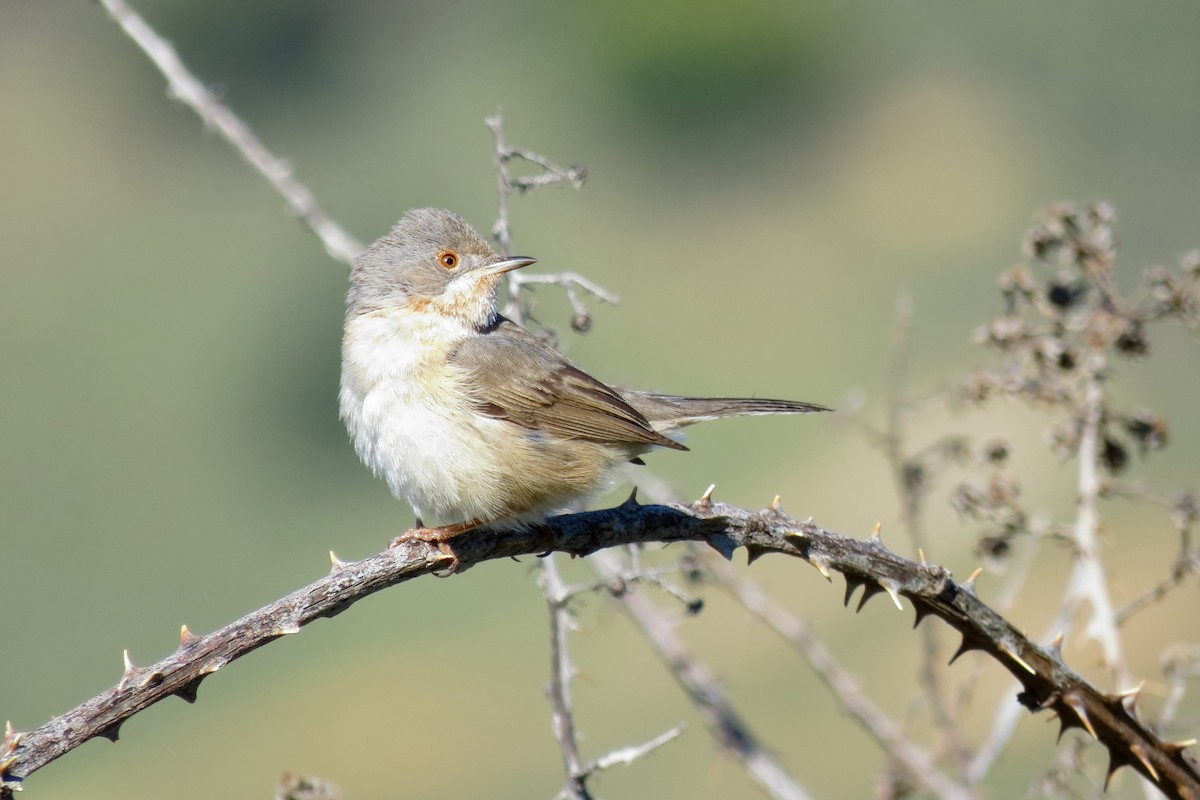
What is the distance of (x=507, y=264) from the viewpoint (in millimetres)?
4480

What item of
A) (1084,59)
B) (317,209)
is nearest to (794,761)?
(317,209)

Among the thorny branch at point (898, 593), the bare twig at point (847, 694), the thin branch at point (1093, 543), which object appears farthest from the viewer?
the bare twig at point (847, 694)

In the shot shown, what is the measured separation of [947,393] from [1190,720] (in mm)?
1333

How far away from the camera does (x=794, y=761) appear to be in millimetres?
8000

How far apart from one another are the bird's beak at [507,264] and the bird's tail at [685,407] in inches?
24.9

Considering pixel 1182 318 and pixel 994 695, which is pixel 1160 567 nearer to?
pixel 994 695

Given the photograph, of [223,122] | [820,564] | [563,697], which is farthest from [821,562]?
[223,122]

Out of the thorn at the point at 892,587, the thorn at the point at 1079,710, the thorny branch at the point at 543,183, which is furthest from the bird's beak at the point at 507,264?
the thorn at the point at 1079,710

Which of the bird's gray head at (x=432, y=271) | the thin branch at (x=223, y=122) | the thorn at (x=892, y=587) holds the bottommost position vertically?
the thorn at (x=892, y=587)

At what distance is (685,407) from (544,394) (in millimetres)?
631

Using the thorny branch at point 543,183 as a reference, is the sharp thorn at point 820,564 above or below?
below

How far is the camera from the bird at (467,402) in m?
3.91

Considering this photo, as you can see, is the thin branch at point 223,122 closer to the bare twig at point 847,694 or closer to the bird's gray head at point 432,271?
the bird's gray head at point 432,271

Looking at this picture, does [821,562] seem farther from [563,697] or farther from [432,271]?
[432,271]
